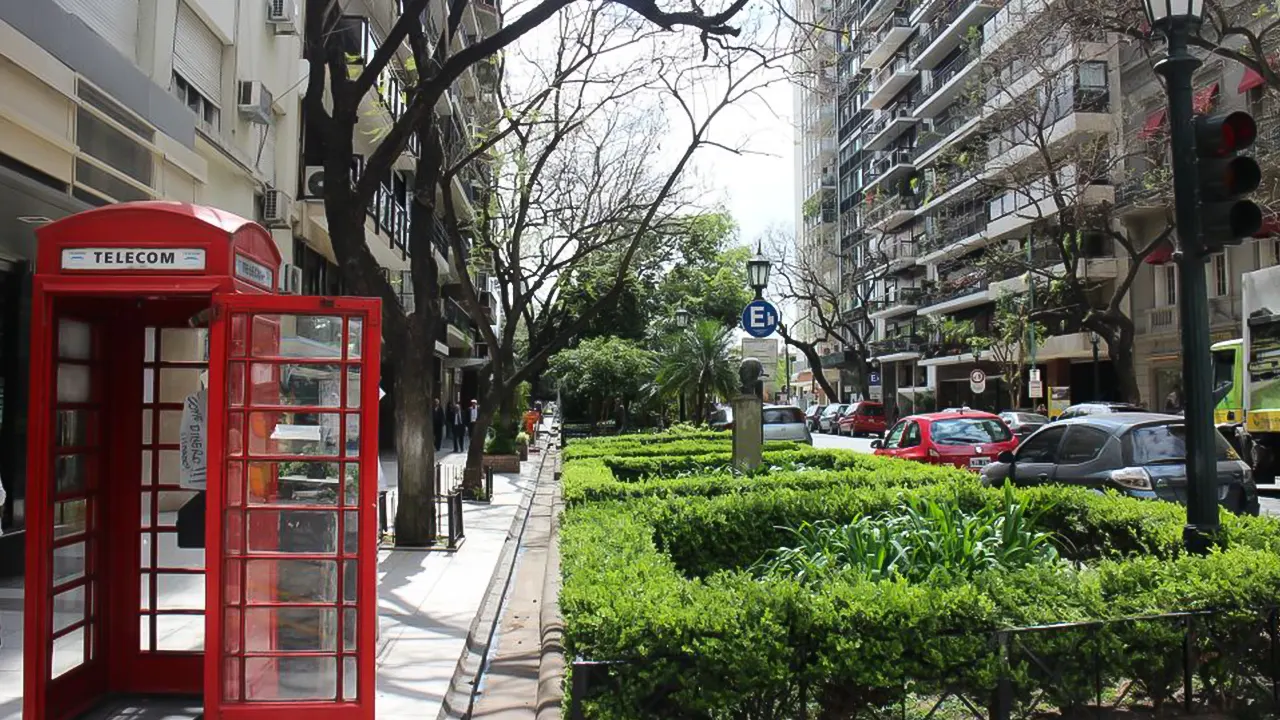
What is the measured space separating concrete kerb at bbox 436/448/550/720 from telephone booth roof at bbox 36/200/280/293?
9.21 ft

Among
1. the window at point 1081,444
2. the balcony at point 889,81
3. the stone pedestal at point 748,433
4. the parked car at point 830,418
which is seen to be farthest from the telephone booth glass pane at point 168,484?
the balcony at point 889,81

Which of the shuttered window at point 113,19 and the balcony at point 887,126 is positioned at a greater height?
the balcony at point 887,126

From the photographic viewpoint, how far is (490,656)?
7.14 meters

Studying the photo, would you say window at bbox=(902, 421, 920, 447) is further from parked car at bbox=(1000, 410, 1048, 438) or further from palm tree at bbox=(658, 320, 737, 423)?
palm tree at bbox=(658, 320, 737, 423)

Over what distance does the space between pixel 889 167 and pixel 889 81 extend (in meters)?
5.19

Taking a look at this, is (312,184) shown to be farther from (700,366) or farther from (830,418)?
(830,418)

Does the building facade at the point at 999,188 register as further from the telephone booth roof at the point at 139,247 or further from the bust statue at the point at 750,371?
the telephone booth roof at the point at 139,247

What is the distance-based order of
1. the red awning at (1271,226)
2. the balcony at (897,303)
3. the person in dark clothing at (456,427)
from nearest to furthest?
the red awning at (1271,226)
the person in dark clothing at (456,427)
the balcony at (897,303)

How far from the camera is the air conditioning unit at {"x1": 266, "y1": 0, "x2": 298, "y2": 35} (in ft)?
52.4

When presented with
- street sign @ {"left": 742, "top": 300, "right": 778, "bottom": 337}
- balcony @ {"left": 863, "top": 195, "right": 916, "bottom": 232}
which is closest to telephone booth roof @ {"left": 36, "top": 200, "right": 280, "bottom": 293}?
street sign @ {"left": 742, "top": 300, "right": 778, "bottom": 337}

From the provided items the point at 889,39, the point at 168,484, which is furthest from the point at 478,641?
the point at 889,39

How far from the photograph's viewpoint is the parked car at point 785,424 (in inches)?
877

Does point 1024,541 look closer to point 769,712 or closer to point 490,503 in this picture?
point 769,712

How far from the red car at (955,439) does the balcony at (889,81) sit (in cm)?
4432
